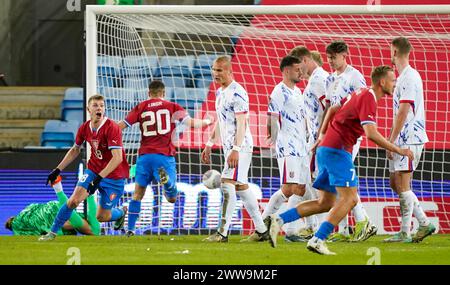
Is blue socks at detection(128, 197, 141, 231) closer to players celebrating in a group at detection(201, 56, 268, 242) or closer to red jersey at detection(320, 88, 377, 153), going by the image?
players celebrating in a group at detection(201, 56, 268, 242)

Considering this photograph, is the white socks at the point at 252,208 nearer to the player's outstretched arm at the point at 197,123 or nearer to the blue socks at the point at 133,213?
the player's outstretched arm at the point at 197,123

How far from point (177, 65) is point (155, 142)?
3.98 m

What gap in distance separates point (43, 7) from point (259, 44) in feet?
14.6

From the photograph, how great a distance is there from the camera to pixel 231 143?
10.4 m

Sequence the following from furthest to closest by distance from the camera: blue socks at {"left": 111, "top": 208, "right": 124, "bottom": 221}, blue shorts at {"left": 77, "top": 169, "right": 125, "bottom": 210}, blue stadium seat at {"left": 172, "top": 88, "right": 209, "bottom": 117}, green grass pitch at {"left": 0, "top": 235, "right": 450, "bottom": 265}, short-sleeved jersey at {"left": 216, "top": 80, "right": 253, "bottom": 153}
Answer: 1. blue stadium seat at {"left": 172, "top": 88, "right": 209, "bottom": 117}
2. blue socks at {"left": 111, "top": 208, "right": 124, "bottom": 221}
3. blue shorts at {"left": 77, "top": 169, "right": 125, "bottom": 210}
4. short-sleeved jersey at {"left": 216, "top": 80, "right": 253, "bottom": 153}
5. green grass pitch at {"left": 0, "top": 235, "right": 450, "bottom": 265}

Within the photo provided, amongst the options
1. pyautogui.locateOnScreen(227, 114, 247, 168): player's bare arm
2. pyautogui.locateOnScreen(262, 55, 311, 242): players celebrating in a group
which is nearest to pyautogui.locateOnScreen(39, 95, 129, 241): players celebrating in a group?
pyautogui.locateOnScreen(227, 114, 247, 168): player's bare arm

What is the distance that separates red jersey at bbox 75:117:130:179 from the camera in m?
10.6

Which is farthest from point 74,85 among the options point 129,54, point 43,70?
point 129,54

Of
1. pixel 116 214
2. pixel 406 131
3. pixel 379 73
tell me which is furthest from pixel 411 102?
pixel 116 214

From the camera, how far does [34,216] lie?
470 inches

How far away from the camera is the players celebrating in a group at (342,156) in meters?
8.52

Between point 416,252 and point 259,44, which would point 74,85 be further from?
point 416,252

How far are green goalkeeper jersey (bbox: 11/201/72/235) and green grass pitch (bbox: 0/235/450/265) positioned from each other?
3.70 ft

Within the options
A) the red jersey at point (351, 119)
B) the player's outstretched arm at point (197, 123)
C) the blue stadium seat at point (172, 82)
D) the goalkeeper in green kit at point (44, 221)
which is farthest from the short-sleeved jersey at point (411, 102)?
the blue stadium seat at point (172, 82)
